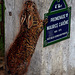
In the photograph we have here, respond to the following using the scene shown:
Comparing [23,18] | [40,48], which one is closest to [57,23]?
[40,48]

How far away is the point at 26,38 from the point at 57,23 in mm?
921

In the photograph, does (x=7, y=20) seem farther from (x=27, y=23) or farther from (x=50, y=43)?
(x=50, y=43)

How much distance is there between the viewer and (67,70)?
7129 millimetres

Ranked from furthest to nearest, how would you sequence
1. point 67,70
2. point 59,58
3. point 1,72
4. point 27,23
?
point 67,70
point 59,58
point 1,72
point 27,23

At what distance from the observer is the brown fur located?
5.89 meters

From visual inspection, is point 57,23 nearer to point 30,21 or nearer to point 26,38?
point 30,21

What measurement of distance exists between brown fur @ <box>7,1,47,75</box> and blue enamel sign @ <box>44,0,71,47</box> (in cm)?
23

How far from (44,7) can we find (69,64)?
201cm

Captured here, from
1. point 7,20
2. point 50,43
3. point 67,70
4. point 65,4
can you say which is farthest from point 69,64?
point 7,20

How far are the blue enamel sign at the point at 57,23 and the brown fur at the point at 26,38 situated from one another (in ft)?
0.76

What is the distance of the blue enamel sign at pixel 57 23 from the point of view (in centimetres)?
614

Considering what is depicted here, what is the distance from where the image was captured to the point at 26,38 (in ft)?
19.5

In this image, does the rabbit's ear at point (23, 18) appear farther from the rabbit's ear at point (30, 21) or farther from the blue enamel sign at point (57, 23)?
the blue enamel sign at point (57, 23)

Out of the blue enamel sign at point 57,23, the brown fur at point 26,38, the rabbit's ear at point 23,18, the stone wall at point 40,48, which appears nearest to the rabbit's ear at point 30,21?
the brown fur at point 26,38
